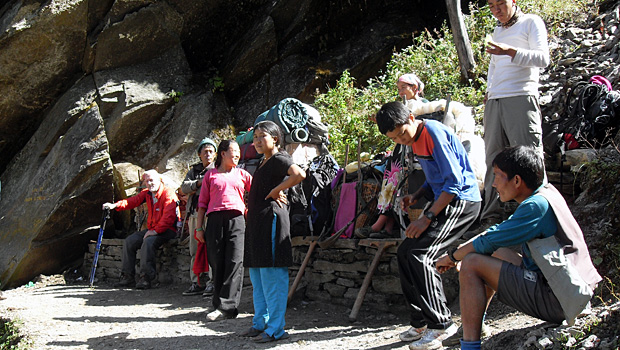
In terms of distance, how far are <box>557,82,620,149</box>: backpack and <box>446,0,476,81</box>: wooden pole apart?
9.97 ft

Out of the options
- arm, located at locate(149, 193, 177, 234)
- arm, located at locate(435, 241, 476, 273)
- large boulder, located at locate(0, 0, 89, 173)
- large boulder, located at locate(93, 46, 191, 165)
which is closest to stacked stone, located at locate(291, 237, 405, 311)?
arm, located at locate(435, 241, 476, 273)

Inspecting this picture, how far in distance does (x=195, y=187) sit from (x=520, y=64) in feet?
14.2

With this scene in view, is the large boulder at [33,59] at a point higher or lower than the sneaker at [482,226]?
higher

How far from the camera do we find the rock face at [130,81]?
407 inches

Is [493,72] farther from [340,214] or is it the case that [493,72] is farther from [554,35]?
[554,35]

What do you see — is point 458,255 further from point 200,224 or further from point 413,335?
point 200,224

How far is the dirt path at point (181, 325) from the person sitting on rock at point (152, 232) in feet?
3.55

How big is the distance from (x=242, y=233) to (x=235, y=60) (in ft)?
22.6

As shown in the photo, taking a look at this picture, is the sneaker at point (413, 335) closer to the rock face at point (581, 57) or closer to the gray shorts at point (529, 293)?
the gray shorts at point (529, 293)

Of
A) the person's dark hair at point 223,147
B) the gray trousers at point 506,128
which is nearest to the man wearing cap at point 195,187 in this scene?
the person's dark hair at point 223,147

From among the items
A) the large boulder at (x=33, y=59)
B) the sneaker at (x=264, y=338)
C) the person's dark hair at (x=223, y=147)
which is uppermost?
the large boulder at (x=33, y=59)

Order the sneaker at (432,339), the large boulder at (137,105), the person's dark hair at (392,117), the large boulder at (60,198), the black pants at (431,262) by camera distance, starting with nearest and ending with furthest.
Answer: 1. the sneaker at (432,339)
2. the black pants at (431,262)
3. the person's dark hair at (392,117)
4. the large boulder at (60,198)
5. the large boulder at (137,105)

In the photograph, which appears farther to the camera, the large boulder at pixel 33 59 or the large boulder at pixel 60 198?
the large boulder at pixel 33 59

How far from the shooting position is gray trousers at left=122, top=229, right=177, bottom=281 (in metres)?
8.66
